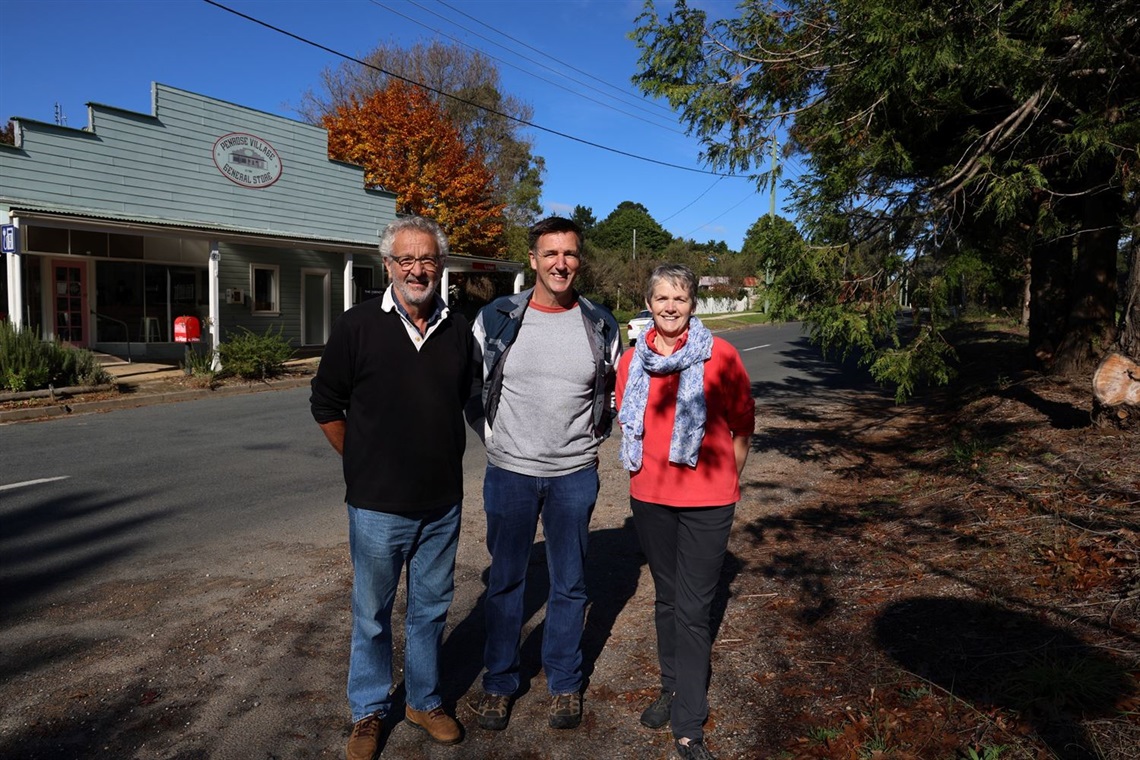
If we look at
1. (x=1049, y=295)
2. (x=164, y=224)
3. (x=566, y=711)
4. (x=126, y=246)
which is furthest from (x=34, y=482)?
(x=1049, y=295)

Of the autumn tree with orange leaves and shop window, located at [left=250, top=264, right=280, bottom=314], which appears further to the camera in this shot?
the autumn tree with orange leaves

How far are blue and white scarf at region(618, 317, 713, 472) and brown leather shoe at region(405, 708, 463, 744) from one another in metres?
1.24

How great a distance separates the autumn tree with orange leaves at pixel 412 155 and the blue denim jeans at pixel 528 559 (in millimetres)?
29266

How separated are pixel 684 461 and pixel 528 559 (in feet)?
2.56

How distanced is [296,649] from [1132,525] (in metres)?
4.61

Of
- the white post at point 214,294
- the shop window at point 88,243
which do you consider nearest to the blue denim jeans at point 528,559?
the white post at point 214,294

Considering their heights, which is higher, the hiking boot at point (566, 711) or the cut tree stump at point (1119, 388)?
the cut tree stump at point (1119, 388)

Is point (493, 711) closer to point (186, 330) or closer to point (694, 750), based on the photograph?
point (694, 750)

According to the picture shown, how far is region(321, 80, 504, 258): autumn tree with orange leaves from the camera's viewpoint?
105 ft

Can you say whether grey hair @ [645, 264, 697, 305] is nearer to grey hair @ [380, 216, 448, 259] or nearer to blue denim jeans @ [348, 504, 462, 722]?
grey hair @ [380, 216, 448, 259]

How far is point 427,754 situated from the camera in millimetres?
3043

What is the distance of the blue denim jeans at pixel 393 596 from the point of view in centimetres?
296

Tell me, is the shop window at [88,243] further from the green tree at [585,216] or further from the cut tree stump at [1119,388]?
the green tree at [585,216]

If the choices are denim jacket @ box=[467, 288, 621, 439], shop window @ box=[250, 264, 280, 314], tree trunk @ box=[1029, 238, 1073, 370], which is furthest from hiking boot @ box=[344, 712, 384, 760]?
shop window @ box=[250, 264, 280, 314]
